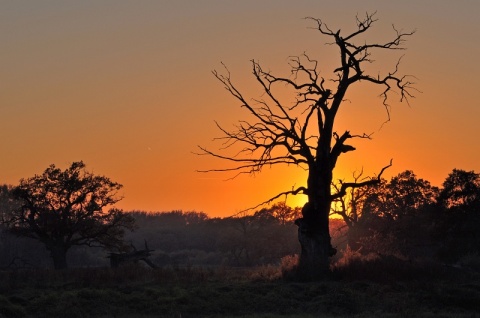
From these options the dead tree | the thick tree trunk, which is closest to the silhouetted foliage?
the thick tree trunk

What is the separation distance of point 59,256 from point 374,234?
2313cm

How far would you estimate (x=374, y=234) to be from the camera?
5600 centimetres

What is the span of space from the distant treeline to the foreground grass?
5606 mm

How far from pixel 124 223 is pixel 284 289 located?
2943 cm

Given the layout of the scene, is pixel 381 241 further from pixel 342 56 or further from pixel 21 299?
pixel 21 299

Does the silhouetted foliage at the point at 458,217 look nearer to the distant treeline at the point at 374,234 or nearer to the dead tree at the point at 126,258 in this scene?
the distant treeline at the point at 374,234

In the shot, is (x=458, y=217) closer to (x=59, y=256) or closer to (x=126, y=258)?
(x=126, y=258)

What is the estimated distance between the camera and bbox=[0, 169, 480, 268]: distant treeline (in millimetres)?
49562

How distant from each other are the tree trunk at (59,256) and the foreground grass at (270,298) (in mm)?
20206

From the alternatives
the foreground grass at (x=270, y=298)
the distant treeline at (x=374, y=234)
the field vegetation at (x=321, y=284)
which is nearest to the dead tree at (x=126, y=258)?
the distant treeline at (x=374, y=234)

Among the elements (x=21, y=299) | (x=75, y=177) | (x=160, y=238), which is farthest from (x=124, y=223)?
(x=160, y=238)

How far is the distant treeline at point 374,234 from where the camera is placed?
1951 inches

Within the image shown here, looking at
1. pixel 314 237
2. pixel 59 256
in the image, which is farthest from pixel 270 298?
pixel 59 256

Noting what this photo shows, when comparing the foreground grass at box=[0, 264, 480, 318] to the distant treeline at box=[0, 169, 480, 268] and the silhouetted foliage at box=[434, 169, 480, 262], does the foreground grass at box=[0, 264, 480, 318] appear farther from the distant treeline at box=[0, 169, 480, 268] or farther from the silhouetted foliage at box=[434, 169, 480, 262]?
the silhouetted foliage at box=[434, 169, 480, 262]
